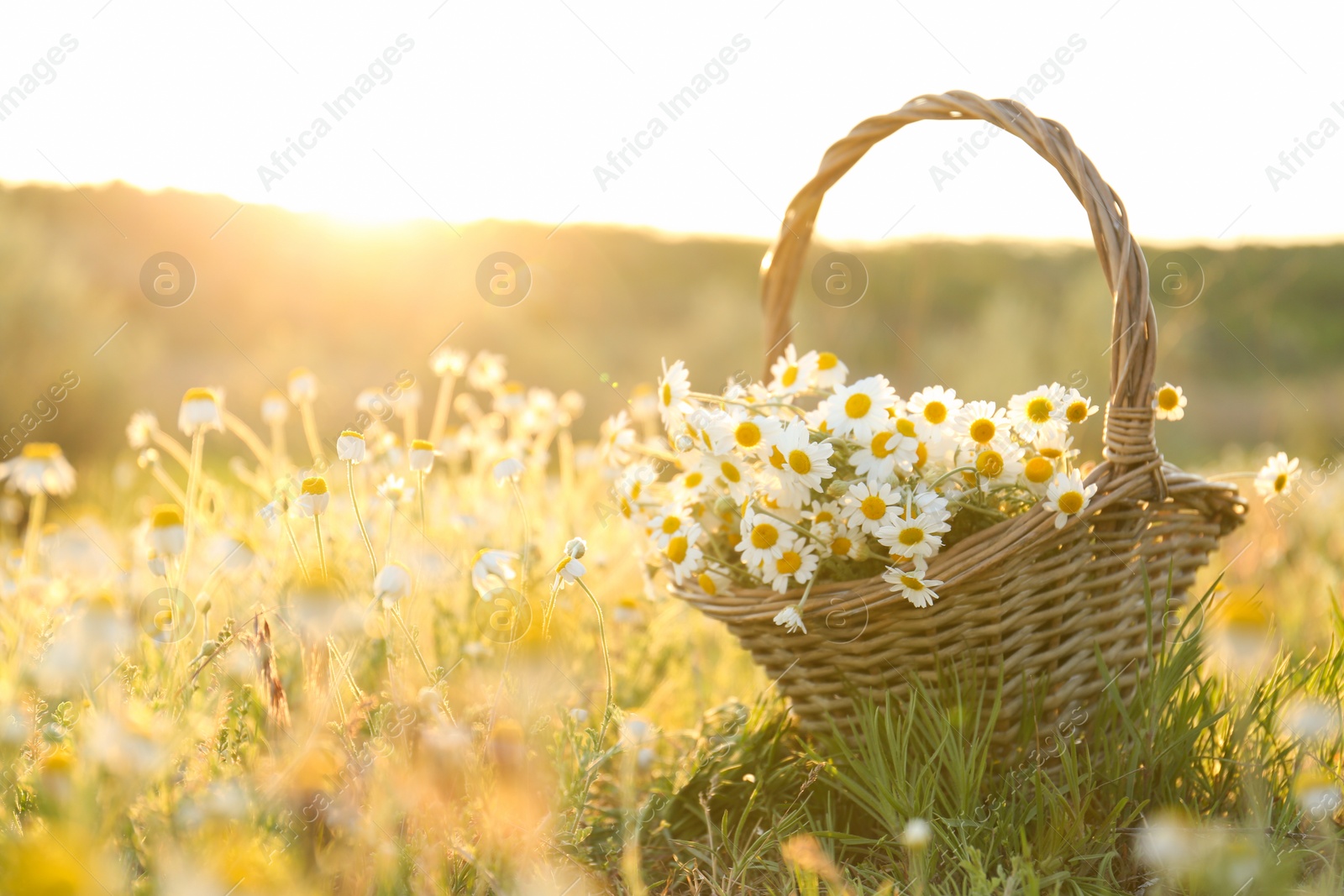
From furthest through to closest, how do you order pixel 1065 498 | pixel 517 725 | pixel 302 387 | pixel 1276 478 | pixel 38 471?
pixel 302 387 → pixel 38 471 → pixel 1276 478 → pixel 517 725 → pixel 1065 498

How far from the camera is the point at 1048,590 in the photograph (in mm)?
1153

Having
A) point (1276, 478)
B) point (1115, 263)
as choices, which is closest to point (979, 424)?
point (1115, 263)

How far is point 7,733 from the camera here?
871 mm

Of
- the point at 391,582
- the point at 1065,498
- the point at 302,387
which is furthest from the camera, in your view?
the point at 302,387

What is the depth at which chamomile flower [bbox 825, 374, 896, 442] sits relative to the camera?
3.92 feet

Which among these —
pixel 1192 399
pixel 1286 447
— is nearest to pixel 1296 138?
pixel 1286 447

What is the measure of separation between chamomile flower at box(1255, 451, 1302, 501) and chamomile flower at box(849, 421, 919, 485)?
1.78ft

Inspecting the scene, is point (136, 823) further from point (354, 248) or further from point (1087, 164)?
point (354, 248)

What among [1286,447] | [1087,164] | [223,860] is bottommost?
[223,860]

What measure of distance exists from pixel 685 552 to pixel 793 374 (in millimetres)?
360

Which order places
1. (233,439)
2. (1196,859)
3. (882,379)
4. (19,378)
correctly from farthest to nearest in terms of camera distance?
(233,439) → (19,378) → (882,379) → (1196,859)

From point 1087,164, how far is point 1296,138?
1.50m

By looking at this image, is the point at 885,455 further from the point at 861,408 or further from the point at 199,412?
the point at 199,412

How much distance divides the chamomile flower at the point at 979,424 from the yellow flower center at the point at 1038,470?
0.07 metres
